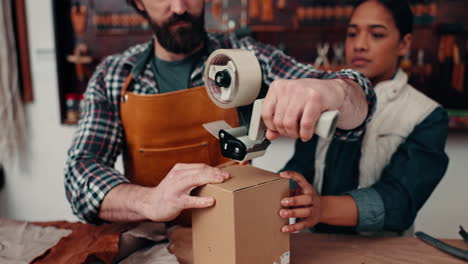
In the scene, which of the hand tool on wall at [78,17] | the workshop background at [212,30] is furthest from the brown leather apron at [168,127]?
the hand tool on wall at [78,17]

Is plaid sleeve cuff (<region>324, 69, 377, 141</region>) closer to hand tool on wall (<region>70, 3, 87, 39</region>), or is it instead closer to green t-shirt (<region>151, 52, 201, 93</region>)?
green t-shirt (<region>151, 52, 201, 93</region>)

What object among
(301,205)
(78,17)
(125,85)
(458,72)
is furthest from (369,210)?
(78,17)

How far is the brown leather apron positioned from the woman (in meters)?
0.31

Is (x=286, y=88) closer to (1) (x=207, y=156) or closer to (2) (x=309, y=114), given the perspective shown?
(2) (x=309, y=114)

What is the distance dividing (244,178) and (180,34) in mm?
677

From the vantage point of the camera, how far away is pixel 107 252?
917mm

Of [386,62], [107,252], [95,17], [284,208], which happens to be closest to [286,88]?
[284,208]

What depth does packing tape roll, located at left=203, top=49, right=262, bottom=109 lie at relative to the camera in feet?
2.48

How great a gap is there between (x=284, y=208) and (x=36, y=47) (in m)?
2.47

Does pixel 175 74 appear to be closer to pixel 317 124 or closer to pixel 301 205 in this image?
pixel 301 205

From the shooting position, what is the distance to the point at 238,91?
30.0 inches

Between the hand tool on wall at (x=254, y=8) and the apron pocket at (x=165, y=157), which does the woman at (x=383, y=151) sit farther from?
the hand tool on wall at (x=254, y=8)

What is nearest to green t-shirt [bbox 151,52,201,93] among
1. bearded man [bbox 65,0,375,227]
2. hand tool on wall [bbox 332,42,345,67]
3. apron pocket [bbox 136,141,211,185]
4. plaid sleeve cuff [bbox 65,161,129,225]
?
bearded man [bbox 65,0,375,227]

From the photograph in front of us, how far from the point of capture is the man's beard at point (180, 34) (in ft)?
4.40
